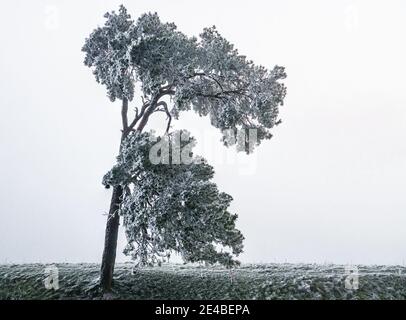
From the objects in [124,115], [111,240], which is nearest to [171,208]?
[111,240]

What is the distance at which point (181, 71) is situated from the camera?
19.5 m

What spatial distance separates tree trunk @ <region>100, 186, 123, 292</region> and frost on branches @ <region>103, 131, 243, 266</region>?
1814mm

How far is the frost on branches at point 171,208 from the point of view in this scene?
16.8 meters

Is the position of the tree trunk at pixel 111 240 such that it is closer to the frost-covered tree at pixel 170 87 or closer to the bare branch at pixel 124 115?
the frost-covered tree at pixel 170 87

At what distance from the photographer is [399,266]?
25781mm

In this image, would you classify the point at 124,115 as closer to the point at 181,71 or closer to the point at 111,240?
the point at 181,71

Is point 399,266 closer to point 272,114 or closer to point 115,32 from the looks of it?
point 272,114

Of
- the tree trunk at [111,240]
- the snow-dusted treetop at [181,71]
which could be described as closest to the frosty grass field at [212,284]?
the tree trunk at [111,240]

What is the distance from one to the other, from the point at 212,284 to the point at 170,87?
9.22 metres

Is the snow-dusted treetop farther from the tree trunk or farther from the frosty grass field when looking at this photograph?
the frosty grass field

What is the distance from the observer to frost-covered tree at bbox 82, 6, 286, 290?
17797 millimetres

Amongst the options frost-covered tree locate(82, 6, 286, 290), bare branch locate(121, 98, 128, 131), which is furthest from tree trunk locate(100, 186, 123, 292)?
bare branch locate(121, 98, 128, 131)
